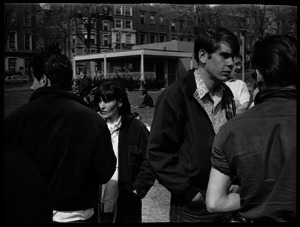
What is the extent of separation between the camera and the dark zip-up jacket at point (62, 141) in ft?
6.77

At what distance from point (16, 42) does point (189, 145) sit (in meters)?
53.6

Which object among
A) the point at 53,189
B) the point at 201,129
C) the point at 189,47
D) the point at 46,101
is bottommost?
the point at 53,189

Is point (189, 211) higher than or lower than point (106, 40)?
lower

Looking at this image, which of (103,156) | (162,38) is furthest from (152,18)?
(103,156)

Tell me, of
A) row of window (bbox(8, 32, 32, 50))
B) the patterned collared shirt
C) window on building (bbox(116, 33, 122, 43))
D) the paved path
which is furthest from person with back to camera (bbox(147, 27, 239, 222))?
window on building (bbox(116, 33, 122, 43))

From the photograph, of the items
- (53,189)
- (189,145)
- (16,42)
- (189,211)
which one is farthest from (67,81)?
(16,42)

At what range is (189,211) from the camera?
215 centimetres

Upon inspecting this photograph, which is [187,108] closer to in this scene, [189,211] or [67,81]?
[189,211]

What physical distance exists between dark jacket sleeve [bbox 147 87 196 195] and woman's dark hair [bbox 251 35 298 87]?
0.61 m

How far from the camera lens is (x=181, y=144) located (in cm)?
212

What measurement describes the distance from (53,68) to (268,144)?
1394mm

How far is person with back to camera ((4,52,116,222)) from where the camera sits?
207 centimetres

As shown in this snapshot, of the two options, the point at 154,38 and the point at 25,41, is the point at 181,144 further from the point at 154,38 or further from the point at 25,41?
the point at 154,38

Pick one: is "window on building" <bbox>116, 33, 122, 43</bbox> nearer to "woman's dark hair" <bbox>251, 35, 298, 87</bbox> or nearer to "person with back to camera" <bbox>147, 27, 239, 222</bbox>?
"person with back to camera" <bbox>147, 27, 239, 222</bbox>
